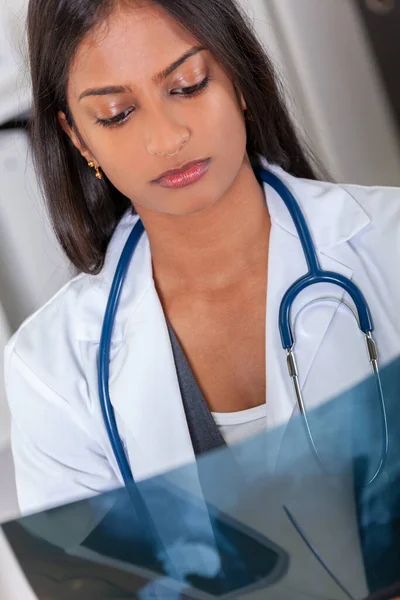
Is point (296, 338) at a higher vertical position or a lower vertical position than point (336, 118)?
lower

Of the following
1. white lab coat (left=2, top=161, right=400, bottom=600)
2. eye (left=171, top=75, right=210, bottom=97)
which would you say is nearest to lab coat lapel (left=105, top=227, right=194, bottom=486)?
white lab coat (left=2, top=161, right=400, bottom=600)

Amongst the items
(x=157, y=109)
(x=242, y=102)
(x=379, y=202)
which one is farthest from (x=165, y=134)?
(x=379, y=202)

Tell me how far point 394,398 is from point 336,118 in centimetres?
49

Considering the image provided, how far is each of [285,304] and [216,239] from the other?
0.11 meters

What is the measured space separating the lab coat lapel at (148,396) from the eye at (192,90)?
217 millimetres

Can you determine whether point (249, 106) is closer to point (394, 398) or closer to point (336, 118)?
point (336, 118)

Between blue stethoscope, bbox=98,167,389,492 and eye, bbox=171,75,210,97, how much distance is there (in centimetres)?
15

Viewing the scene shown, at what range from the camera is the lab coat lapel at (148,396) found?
72 centimetres

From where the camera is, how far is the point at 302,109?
873 millimetres

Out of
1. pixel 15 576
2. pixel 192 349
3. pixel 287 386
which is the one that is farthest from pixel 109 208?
pixel 15 576

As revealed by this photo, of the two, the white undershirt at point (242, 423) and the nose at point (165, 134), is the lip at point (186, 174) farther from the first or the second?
the white undershirt at point (242, 423)

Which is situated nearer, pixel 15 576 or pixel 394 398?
pixel 394 398

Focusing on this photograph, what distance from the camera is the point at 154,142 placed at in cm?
64

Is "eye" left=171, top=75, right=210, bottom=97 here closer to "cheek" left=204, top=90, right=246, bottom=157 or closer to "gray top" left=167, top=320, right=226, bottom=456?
"cheek" left=204, top=90, right=246, bottom=157
